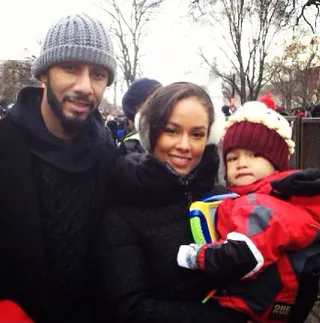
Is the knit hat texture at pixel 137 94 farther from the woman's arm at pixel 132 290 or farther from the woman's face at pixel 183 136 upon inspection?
the woman's arm at pixel 132 290

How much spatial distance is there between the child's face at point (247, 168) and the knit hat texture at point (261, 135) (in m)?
0.02

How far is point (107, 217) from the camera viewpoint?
73.0 inches

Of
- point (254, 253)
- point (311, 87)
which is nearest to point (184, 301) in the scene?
point (254, 253)

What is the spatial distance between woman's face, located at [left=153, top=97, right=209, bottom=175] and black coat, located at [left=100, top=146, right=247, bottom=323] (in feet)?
0.18

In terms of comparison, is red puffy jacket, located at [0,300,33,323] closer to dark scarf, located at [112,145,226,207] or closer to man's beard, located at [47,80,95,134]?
dark scarf, located at [112,145,226,207]

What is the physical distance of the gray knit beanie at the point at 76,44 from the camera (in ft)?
6.28

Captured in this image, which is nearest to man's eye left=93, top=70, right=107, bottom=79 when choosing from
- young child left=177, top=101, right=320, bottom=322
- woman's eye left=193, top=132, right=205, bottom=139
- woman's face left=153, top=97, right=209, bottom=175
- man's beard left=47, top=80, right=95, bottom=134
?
man's beard left=47, top=80, right=95, bottom=134

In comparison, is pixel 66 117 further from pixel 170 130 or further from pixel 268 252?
pixel 268 252

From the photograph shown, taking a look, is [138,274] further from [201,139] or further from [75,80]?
[75,80]

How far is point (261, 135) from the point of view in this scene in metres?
1.97

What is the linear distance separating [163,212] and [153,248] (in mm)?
143

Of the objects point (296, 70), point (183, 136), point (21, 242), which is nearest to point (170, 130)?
point (183, 136)

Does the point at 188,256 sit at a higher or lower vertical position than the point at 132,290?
higher

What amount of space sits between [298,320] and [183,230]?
20.2 inches
